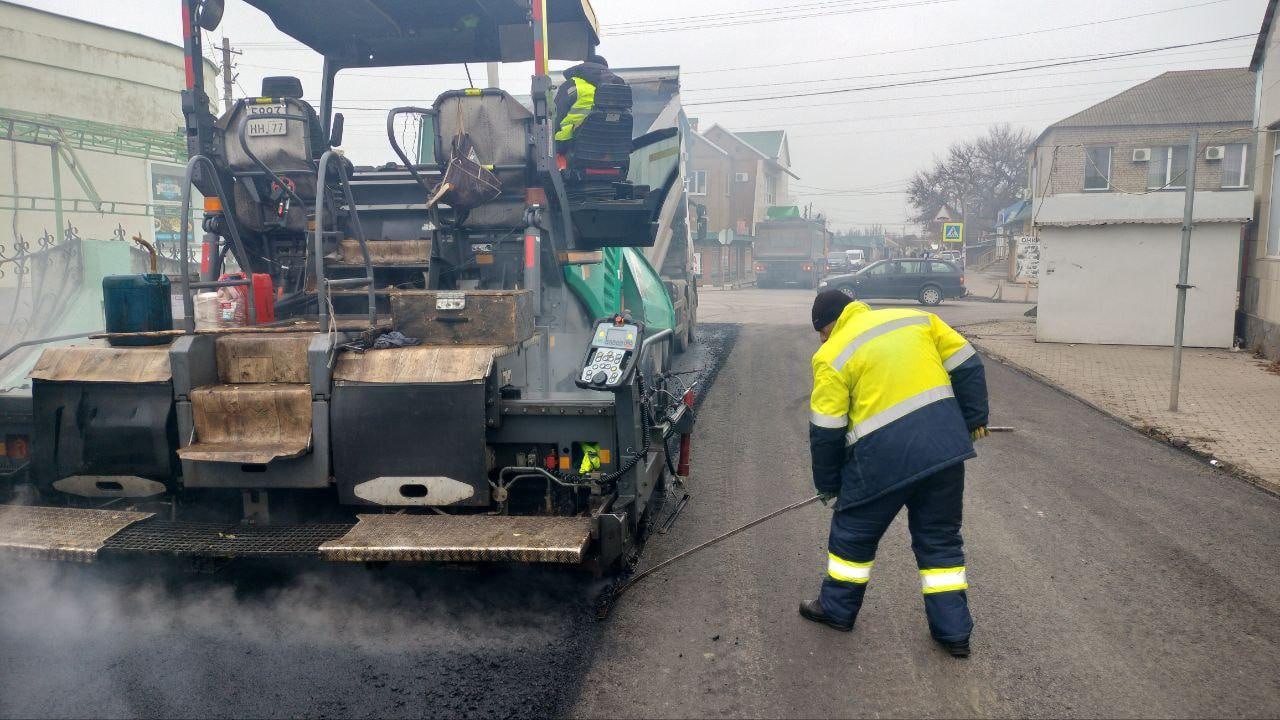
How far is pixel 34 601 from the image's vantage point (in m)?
4.23

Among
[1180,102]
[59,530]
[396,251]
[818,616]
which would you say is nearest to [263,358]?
[59,530]

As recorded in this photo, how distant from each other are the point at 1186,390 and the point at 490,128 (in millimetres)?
8863

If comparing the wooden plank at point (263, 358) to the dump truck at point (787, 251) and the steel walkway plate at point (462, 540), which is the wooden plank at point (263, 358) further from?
the dump truck at point (787, 251)

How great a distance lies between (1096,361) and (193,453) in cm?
1230

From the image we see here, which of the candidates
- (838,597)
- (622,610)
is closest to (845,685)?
(838,597)

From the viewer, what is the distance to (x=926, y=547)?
3.90 meters

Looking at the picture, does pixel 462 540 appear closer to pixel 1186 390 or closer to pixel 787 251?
pixel 1186 390

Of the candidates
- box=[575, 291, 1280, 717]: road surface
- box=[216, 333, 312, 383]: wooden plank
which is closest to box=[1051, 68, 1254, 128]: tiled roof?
box=[575, 291, 1280, 717]: road surface

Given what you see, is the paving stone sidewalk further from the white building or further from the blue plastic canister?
the white building

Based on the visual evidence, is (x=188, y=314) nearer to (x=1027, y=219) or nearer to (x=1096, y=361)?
(x=1096, y=361)

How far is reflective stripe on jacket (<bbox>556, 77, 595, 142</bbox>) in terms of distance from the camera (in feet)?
20.9

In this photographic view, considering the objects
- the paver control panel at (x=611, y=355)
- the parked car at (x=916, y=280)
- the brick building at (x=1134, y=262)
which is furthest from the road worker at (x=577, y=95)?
the parked car at (x=916, y=280)

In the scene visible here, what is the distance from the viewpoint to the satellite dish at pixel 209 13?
558cm

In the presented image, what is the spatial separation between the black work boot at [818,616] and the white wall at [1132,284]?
12145mm
